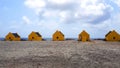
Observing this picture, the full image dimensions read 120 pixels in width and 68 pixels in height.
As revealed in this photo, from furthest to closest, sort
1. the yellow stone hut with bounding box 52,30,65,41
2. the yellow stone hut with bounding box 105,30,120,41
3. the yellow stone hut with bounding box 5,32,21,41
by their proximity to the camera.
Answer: the yellow stone hut with bounding box 5,32,21,41
the yellow stone hut with bounding box 52,30,65,41
the yellow stone hut with bounding box 105,30,120,41

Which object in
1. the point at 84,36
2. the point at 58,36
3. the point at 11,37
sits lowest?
the point at 84,36

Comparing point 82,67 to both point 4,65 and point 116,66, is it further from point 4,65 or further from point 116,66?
point 4,65

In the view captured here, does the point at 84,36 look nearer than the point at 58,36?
Yes

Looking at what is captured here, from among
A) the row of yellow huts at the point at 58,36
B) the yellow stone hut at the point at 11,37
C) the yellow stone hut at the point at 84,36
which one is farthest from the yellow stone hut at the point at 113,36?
the yellow stone hut at the point at 11,37

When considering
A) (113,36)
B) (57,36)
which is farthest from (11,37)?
(113,36)

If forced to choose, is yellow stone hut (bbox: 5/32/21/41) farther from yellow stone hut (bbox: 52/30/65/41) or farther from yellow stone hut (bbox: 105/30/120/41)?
yellow stone hut (bbox: 105/30/120/41)

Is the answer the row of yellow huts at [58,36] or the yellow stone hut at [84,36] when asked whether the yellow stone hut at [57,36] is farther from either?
the yellow stone hut at [84,36]

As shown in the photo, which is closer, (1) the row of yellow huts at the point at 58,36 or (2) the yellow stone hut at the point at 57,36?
(1) the row of yellow huts at the point at 58,36

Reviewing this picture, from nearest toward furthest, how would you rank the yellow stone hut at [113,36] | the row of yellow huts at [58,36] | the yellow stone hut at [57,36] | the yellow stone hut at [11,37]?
the yellow stone hut at [113,36], the row of yellow huts at [58,36], the yellow stone hut at [57,36], the yellow stone hut at [11,37]

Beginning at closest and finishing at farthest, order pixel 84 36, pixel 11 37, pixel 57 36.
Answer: pixel 84 36 → pixel 57 36 → pixel 11 37

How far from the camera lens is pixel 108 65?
2216 cm

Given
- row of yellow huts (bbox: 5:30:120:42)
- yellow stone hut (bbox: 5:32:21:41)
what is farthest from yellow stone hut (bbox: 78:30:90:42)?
yellow stone hut (bbox: 5:32:21:41)

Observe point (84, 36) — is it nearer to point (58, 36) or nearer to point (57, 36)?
point (58, 36)

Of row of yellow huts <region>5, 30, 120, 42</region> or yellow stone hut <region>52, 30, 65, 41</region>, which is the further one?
yellow stone hut <region>52, 30, 65, 41</region>
